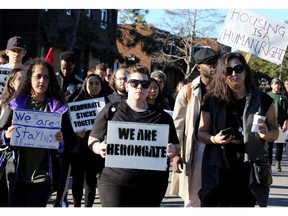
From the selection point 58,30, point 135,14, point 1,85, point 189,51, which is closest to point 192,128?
point 1,85

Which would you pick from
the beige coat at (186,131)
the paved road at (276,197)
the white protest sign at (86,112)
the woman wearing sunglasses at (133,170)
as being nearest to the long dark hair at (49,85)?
the woman wearing sunglasses at (133,170)

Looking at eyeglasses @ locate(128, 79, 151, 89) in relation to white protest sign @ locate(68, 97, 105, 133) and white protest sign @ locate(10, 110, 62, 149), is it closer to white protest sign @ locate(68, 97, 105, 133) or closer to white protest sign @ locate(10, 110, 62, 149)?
white protest sign @ locate(10, 110, 62, 149)

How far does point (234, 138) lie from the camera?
553 centimetres

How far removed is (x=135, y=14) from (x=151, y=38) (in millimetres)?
1601

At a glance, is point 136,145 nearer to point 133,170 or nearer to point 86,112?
point 133,170

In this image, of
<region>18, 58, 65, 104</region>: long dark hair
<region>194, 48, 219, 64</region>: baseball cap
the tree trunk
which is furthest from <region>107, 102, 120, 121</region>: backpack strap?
the tree trunk

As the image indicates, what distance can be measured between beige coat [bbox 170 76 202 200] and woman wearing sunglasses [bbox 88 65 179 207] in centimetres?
100

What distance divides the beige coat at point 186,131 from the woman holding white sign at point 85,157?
1972 mm

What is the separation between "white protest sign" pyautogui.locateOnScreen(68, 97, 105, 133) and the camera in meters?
8.68

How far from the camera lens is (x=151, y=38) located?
3253 centimetres

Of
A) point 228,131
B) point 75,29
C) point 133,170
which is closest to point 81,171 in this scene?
point 133,170

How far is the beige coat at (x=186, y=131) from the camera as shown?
6.69 metres

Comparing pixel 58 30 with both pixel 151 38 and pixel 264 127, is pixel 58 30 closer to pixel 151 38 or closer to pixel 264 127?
pixel 151 38
